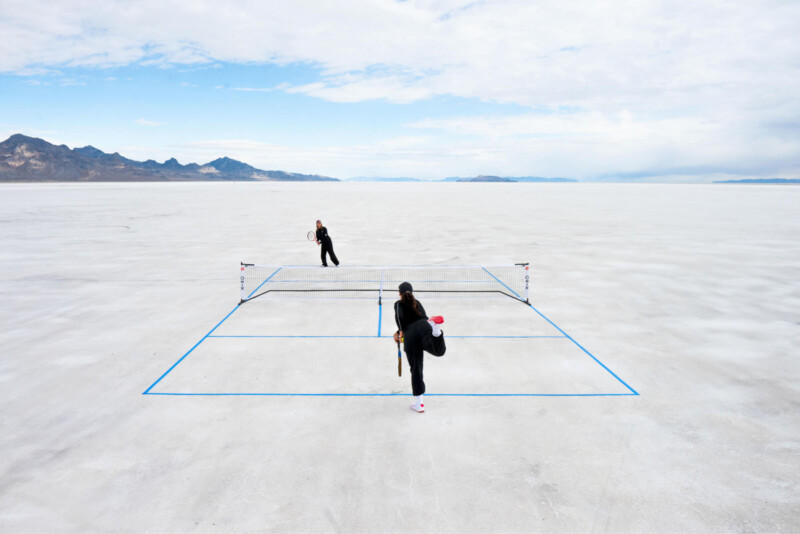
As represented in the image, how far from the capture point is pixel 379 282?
18.0 metres

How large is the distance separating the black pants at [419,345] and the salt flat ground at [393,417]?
0.77 metres

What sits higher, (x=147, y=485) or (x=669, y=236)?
(x=669, y=236)

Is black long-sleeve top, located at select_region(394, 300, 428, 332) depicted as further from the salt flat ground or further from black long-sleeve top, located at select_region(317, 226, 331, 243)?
black long-sleeve top, located at select_region(317, 226, 331, 243)

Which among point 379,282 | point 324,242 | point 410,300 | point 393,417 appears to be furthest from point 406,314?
point 324,242

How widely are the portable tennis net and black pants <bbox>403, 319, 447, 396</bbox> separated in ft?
23.6

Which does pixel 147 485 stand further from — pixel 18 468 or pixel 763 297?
pixel 763 297

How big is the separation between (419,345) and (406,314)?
556 millimetres

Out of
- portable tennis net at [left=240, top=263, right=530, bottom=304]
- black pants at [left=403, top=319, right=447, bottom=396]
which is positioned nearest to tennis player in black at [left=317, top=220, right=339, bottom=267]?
portable tennis net at [left=240, top=263, right=530, bottom=304]

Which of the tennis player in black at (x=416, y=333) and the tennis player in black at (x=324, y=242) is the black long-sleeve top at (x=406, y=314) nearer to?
the tennis player in black at (x=416, y=333)

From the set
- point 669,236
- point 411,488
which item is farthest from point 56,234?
point 669,236

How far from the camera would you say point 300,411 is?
8258 mm

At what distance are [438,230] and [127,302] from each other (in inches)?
911

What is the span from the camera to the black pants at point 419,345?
760 cm

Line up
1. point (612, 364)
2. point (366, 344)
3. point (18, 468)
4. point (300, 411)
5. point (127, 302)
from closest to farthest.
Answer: point (18, 468) → point (300, 411) → point (612, 364) → point (366, 344) → point (127, 302)
